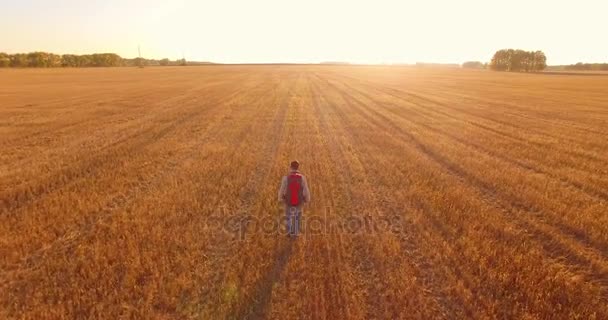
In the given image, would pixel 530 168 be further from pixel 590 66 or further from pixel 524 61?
pixel 590 66

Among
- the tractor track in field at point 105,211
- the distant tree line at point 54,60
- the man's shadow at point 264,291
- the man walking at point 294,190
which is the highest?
the distant tree line at point 54,60

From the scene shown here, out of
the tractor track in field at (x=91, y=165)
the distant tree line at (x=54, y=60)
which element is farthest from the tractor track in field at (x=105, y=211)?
the distant tree line at (x=54, y=60)

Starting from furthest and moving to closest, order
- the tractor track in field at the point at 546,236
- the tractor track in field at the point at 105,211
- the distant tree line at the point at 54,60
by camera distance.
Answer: the distant tree line at the point at 54,60, the tractor track in field at the point at 105,211, the tractor track in field at the point at 546,236

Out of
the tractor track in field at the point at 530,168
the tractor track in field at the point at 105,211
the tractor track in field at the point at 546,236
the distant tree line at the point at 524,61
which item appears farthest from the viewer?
the distant tree line at the point at 524,61

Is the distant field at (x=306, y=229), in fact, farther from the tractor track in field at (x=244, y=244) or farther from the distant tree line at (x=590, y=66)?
the distant tree line at (x=590, y=66)

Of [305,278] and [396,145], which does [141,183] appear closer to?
[305,278]

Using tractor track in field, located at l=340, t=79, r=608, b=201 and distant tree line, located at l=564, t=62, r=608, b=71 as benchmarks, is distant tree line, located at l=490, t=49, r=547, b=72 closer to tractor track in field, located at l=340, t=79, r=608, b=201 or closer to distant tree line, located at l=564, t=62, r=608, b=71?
distant tree line, located at l=564, t=62, r=608, b=71

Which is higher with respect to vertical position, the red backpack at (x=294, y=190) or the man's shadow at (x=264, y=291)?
the red backpack at (x=294, y=190)

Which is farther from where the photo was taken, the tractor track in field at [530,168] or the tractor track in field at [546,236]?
the tractor track in field at [530,168]
